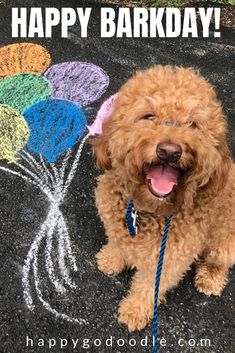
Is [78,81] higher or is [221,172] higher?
[78,81]

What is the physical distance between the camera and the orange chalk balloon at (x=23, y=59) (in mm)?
4855

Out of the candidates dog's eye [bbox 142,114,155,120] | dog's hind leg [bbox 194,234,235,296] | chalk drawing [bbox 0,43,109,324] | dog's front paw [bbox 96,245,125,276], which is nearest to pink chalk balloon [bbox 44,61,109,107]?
chalk drawing [bbox 0,43,109,324]

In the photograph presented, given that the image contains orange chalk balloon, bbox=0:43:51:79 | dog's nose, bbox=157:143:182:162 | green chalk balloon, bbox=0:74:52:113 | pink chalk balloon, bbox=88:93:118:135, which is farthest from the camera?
orange chalk balloon, bbox=0:43:51:79

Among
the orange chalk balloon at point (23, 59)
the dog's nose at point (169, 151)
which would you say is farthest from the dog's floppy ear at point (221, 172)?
the orange chalk balloon at point (23, 59)

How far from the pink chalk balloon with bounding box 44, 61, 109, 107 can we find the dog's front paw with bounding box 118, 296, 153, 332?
6.78 ft

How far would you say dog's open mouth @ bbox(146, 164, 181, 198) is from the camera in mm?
2395

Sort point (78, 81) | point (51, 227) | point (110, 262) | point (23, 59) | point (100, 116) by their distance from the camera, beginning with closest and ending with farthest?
1. point (110, 262)
2. point (51, 227)
3. point (100, 116)
4. point (78, 81)
5. point (23, 59)

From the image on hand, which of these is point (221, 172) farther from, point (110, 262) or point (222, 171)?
point (110, 262)

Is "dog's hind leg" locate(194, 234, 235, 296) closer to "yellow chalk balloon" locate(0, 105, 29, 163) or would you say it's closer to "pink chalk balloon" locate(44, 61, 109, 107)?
"yellow chalk balloon" locate(0, 105, 29, 163)

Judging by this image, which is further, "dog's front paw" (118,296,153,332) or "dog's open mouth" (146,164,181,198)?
"dog's front paw" (118,296,153,332)

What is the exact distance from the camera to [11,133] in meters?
4.37

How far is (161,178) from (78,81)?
2.67 m

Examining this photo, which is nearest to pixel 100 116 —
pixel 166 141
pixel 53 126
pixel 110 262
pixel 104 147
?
pixel 53 126

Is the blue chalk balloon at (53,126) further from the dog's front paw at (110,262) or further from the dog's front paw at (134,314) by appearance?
the dog's front paw at (134,314)
